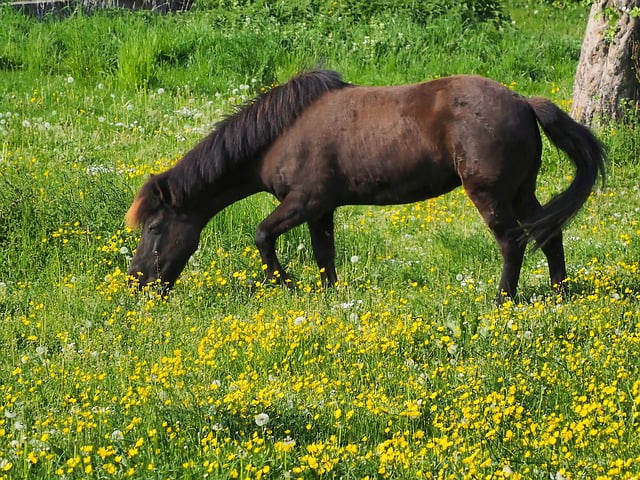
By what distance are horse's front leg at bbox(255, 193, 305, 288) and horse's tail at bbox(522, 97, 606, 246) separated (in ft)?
5.00

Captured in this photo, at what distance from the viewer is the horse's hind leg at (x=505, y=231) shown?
22.6 feet

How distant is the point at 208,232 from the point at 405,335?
111 inches

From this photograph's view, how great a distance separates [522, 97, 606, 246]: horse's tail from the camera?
22.6 feet

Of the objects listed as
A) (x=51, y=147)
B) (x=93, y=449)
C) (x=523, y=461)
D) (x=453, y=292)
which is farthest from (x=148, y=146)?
(x=523, y=461)

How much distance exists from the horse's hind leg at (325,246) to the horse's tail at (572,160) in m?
1.49

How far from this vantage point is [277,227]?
24.2 feet

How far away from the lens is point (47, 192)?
875 centimetres

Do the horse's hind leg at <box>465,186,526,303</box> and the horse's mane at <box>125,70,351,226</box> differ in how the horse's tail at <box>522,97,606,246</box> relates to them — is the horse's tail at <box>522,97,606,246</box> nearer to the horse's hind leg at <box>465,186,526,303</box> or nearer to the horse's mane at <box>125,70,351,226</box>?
the horse's hind leg at <box>465,186,526,303</box>

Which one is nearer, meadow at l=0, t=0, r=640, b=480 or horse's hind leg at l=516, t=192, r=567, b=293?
meadow at l=0, t=0, r=640, b=480

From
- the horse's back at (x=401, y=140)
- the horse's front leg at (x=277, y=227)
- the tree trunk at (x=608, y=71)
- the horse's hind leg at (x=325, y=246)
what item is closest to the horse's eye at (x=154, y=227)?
the horse's front leg at (x=277, y=227)

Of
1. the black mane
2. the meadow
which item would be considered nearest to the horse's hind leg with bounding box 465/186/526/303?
the meadow

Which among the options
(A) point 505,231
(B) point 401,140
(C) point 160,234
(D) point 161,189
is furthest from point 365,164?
(C) point 160,234

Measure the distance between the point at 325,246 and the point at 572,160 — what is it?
5.93 ft

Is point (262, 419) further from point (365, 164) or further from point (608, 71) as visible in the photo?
point (608, 71)
